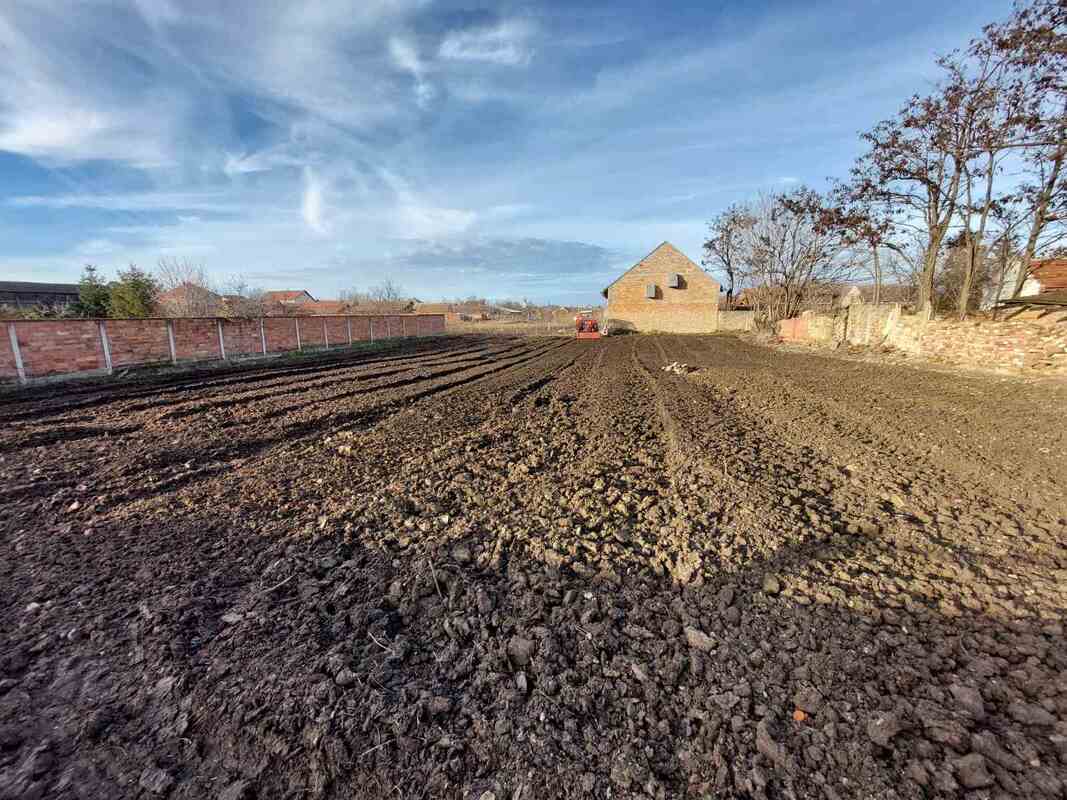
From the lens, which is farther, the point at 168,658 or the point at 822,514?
the point at 822,514

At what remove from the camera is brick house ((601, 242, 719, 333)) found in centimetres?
3744

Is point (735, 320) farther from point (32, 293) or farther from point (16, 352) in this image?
point (32, 293)

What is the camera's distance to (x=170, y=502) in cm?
390

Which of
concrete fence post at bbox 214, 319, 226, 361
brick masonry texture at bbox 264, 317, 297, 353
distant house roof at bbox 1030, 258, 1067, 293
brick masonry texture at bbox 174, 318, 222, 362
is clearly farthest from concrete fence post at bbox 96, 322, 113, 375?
distant house roof at bbox 1030, 258, 1067, 293

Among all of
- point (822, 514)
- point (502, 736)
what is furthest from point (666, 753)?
point (822, 514)

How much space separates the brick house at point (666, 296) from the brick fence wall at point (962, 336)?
17888 millimetres

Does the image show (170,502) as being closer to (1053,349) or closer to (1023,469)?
(1023,469)

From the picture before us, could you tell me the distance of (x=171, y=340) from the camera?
14008 mm

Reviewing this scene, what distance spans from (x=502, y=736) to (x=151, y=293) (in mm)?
28219

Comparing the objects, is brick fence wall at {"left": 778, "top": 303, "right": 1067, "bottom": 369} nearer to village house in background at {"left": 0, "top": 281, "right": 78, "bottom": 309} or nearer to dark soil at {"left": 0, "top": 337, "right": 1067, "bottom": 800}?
dark soil at {"left": 0, "top": 337, "right": 1067, "bottom": 800}

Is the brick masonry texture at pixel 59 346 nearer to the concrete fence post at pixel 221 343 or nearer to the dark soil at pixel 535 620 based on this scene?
the concrete fence post at pixel 221 343

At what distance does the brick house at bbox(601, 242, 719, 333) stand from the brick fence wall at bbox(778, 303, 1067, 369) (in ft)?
58.7

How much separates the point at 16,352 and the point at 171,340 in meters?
3.62

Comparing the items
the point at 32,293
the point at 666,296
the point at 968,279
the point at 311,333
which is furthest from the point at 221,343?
the point at 32,293
